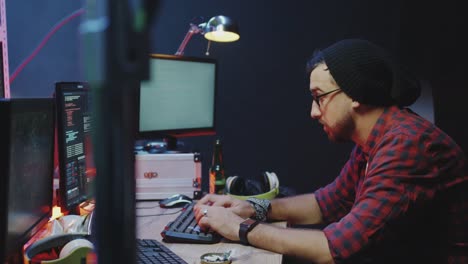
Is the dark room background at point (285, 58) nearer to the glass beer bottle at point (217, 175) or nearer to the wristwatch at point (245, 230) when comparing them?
the glass beer bottle at point (217, 175)

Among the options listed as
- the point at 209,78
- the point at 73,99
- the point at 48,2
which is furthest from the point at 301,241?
the point at 48,2

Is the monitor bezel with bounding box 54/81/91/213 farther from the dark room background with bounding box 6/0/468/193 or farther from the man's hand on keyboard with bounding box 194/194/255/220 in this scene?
the dark room background with bounding box 6/0/468/193

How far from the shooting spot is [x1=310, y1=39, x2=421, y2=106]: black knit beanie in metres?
1.24

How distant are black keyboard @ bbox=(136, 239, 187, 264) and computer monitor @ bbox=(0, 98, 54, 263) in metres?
0.25

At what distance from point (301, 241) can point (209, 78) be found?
1215mm

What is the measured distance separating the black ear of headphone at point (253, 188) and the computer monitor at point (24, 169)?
72 centimetres

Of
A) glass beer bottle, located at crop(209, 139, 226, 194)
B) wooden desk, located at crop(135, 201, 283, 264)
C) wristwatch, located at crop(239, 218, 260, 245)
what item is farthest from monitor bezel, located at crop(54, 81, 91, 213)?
glass beer bottle, located at crop(209, 139, 226, 194)

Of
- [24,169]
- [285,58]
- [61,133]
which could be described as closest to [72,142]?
[61,133]

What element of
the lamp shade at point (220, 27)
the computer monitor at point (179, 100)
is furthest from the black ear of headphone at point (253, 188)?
the lamp shade at point (220, 27)

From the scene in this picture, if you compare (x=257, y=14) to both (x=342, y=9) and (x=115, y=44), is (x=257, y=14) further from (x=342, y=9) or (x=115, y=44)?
(x=115, y=44)

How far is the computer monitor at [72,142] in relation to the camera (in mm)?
1159

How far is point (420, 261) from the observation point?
1178 mm

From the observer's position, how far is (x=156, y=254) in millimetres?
1036

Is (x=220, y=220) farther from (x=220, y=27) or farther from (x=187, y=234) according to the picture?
(x=220, y=27)
